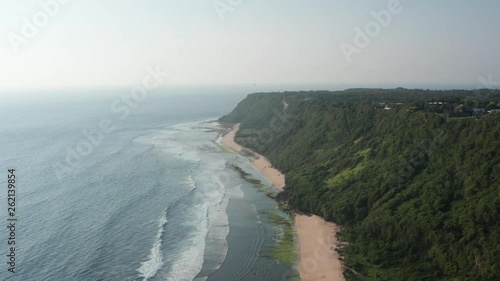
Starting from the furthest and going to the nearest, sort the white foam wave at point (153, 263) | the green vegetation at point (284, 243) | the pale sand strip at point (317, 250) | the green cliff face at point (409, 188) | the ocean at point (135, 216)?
the green vegetation at point (284, 243) → the ocean at point (135, 216) → the pale sand strip at point (317, 250) → the white foam wave at point (153, 263) → the green cliff face at point (409, 188)

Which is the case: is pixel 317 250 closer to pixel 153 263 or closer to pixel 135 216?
pixel 153 263

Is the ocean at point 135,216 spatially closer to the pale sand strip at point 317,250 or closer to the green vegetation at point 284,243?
the green vegetation at point 284,243

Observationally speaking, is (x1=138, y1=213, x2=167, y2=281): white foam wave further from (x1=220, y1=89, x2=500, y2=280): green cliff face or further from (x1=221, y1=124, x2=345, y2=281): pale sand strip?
(x1=220, y1=89, x2=500, y2=280): green cliff face

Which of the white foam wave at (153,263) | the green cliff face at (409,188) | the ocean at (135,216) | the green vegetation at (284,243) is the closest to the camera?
the green cliff face at (409,188)

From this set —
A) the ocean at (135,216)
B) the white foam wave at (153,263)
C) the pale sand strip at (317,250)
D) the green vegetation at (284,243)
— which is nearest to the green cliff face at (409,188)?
the pale sand strip at (317,250)

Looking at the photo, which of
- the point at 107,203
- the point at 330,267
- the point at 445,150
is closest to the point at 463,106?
the point at 445,150

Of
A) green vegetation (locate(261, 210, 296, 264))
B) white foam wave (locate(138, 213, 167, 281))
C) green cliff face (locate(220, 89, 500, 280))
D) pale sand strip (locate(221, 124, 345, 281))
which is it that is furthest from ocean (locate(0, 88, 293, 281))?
green cliff face (locate(220, 89, 500, 280))
